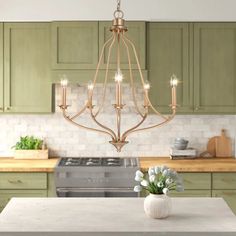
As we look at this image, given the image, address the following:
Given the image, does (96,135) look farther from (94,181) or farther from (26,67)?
(26,67)

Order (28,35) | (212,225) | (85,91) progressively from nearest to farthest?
(212,225)
(28,35)
(85,91)

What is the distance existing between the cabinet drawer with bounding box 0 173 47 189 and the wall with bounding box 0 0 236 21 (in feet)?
4.98

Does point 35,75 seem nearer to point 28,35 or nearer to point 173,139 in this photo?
point 28,35

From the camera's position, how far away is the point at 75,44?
487 cm

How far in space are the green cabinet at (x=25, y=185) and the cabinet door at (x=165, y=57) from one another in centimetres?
130

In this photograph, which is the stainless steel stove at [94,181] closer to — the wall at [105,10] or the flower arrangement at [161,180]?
the wall at [105,10]

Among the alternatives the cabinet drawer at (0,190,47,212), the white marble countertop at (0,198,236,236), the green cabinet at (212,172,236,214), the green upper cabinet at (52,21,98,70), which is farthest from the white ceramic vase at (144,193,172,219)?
the green upper cabinet at (52,21,98,70)

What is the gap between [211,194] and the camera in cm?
464

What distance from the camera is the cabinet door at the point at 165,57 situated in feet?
16.1

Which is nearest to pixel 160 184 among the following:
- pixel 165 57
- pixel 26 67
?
pixel 165 57

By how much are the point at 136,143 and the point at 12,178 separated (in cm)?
142


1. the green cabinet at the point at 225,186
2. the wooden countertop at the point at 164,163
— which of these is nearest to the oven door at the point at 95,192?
the wooden countertop at the point at 164,163

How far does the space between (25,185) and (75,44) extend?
1.43 m

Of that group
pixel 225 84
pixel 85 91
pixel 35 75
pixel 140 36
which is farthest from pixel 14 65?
pixel 225 84
